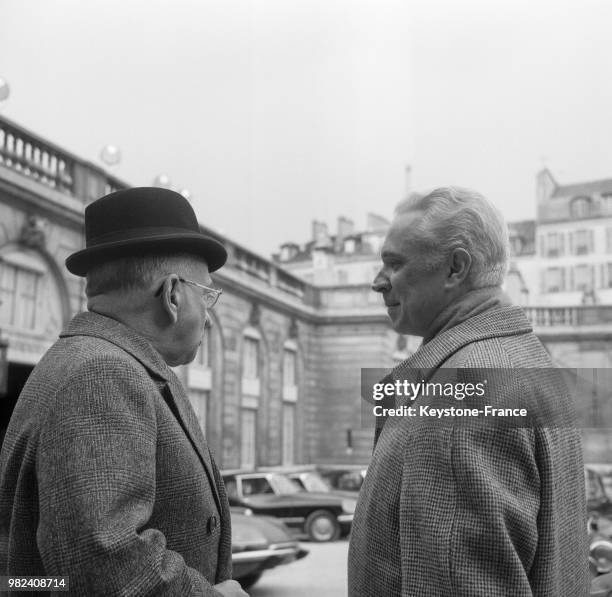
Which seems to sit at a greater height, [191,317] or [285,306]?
[285,306]

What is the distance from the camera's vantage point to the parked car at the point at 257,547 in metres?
4.93

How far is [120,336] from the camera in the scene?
4.28ft

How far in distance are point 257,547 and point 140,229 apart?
393 centimetres

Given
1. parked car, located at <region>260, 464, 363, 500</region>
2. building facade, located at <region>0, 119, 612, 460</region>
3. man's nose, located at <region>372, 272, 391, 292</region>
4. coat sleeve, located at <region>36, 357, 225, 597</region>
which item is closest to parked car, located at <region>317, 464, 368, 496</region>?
parked car, located at <region>260, 464, 363, 500</region>

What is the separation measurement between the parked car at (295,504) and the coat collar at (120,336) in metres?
5.91

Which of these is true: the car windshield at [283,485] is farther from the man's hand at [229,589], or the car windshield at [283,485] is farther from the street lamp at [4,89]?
the man's hand at [229,589]

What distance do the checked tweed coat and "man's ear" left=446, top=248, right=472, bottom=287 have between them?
48 cm

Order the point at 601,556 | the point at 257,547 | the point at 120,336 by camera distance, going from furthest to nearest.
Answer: the point at 257,547
the point at 601,556
the point at 120,336

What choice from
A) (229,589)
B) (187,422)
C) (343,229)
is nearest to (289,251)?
(343,229)

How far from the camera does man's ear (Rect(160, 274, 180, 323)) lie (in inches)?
53.2

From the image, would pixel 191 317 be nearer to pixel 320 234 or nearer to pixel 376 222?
pixel 376 222

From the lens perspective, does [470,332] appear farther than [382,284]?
No

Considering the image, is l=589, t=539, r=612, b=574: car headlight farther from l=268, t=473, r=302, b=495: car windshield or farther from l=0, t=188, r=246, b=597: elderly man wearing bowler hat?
l=268, t=473, r=302, b=495: car windshield

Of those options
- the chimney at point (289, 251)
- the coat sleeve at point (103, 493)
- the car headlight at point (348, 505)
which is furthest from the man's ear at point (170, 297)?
the car headlight at point (348, 505)
